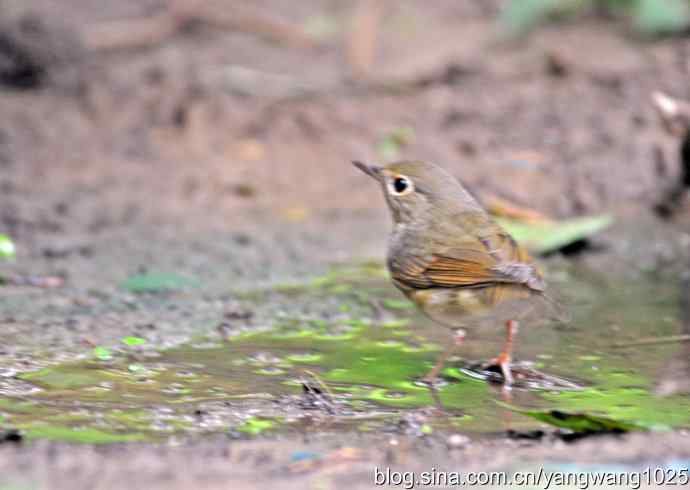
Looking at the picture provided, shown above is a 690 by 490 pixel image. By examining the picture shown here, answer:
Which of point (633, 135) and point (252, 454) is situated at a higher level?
point (633, 135)

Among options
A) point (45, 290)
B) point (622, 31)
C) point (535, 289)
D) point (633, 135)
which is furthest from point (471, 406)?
point (622, 31)

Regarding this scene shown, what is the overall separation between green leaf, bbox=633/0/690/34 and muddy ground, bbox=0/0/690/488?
18cm

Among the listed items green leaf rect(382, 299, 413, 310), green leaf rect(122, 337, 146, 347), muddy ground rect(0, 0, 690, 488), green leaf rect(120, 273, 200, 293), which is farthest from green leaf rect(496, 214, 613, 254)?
green leaf rect(122, 337, 146, 347)

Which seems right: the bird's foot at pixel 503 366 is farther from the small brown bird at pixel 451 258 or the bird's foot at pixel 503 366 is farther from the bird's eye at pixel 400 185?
the bird's eye at pixel 400 185

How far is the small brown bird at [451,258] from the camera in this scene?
172 inches

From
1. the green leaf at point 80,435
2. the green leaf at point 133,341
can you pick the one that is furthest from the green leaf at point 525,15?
the green leaf at point 80,435

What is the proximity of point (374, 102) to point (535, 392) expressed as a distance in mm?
4953

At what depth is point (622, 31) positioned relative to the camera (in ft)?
31.2

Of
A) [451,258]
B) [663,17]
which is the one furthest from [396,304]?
[663,17]

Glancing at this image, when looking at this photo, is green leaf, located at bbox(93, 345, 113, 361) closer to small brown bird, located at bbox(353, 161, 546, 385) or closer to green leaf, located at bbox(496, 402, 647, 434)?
small brown bird, located at bbox(353, 161, 546, 385)

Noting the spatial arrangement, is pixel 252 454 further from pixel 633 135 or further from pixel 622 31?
pixel 622 31

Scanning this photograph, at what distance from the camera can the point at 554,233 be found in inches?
259

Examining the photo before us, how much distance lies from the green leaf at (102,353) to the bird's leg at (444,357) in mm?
1322

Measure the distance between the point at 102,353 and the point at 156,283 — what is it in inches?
52.1
